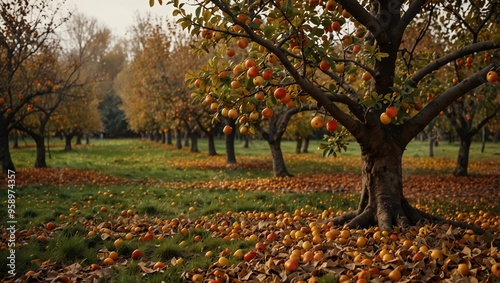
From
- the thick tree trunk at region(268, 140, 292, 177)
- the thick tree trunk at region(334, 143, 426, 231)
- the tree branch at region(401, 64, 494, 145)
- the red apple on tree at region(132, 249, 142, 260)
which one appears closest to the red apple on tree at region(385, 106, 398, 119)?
the thick tree trunk at region(334, 143, 426, 231)

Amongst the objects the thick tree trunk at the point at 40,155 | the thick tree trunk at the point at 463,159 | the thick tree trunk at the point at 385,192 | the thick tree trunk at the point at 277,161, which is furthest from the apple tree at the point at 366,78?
the thick tree trunk at the point at 40,155

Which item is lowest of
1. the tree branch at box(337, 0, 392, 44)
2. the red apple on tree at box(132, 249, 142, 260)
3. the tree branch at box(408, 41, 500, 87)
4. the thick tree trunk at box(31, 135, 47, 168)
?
the red apple on tree at box(132, 249, 142, 260)

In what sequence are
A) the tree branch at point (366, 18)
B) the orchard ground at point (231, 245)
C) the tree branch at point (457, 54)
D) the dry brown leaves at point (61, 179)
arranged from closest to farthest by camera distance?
the orchard ground at point (231, 245)
the tree branch at point (366, 18)
the tree branch at point (457, 54)
the dry brown leaves at point (61, 179)

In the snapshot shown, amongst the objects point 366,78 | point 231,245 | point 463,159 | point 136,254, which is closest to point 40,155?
point 136,254

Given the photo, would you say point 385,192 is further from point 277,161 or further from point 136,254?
point 277,161

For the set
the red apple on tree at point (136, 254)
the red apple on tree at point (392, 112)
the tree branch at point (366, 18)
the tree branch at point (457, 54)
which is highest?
the tree branch at point (366, 18)

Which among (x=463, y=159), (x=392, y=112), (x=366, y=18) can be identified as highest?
(x=366, y=18)

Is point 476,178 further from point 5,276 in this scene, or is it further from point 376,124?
point 5,276

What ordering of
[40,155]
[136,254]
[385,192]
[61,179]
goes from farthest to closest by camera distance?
[40,155] < [61,179] < [385,192] < [136,254]

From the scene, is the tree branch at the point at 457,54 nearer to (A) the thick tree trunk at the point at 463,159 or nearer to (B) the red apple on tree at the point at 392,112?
(B) the red apple on tree at the point at 392,112

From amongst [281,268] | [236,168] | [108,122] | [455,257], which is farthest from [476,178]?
[108,122]

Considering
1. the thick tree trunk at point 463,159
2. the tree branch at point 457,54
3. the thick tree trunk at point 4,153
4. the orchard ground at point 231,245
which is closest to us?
the orchard ground at point 231,245

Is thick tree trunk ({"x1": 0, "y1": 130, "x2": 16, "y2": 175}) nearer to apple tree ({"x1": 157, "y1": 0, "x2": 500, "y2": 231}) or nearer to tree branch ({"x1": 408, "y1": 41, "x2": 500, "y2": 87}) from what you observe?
apple tree ({"x1": 157, "y1": 0, "x2": 500, "y2": 231})

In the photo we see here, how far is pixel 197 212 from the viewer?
27.2ft
